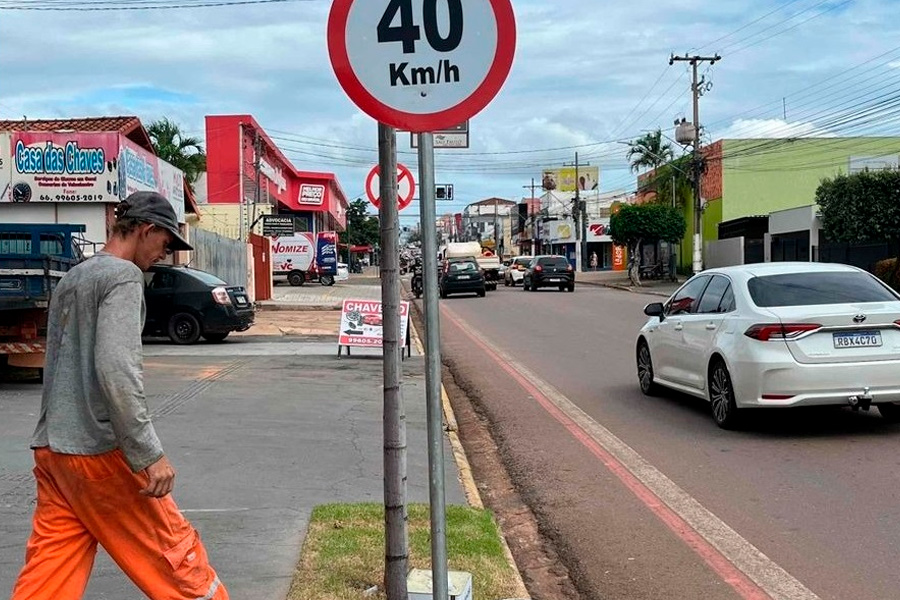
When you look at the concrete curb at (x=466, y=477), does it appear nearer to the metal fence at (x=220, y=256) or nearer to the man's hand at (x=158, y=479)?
the man's hand at (x=158, y=479)

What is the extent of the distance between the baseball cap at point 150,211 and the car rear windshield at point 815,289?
684 cm

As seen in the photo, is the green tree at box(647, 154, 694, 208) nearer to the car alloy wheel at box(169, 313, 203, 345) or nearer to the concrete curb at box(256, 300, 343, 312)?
the concrete curb at box(256, 300, 343, 312)

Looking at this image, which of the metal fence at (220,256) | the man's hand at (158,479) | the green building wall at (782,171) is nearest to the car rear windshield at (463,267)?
the metal fence at (220,256)

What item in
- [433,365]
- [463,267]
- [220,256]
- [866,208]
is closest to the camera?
[433,365]

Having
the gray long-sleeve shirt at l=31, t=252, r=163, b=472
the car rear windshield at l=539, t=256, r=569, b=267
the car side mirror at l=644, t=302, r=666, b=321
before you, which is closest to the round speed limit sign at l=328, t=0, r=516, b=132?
the gray long-sleeve shirt at l=31, t=252, r=163, b=472

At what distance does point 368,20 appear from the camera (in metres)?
3.58

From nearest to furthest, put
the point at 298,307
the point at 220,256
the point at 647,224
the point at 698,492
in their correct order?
the point at 698,492 → the point at 220,256 → the point at 298,307 → the point at 647,224

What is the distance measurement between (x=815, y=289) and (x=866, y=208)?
26439mm

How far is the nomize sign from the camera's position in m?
67.5

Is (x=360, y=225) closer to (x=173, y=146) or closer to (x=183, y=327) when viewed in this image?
(x=173, y=146)

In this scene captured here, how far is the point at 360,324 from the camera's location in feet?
55.3

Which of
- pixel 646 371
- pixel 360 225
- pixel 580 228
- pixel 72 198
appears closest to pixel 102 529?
pixel 646 371

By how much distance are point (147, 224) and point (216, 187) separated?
161 feet

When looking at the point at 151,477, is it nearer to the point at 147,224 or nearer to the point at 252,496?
the point at 147,224
